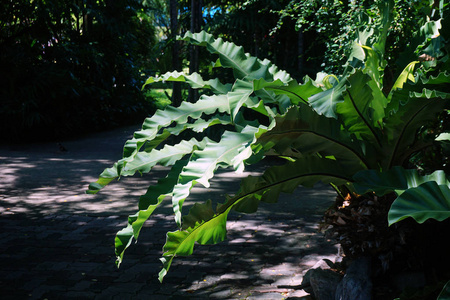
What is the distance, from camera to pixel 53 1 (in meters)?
10.9

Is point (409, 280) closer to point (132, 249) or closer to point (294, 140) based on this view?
point (294, 140)

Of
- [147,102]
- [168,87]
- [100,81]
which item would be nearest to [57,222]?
[100,81]

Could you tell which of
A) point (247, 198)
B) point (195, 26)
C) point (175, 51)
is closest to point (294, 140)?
point (247, 198)

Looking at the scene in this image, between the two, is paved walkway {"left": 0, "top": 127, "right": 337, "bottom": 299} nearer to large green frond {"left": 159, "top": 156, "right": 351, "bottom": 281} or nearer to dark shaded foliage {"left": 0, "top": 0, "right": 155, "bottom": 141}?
large green frond {"left": 159, "top": 156, "right": 351, "bottom": 281}

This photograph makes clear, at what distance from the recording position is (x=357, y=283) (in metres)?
3.04

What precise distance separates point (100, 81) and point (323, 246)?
36.2 ft

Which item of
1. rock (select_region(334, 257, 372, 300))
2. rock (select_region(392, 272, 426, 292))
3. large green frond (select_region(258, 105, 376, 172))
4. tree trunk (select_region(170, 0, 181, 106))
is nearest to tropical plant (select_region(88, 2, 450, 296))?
large green frond (select_region(258, 105, 376, 172))

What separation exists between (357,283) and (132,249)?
92.0 inches

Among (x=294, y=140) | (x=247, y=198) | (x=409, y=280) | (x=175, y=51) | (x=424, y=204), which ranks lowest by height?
(x=409, y=280)

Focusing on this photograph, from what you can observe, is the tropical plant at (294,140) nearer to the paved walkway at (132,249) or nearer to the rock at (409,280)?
the rock at (409,280)

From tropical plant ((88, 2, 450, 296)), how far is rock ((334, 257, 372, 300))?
0.47 meters

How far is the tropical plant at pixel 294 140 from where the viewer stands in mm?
2584

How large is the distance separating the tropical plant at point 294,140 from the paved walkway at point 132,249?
3.08 ft

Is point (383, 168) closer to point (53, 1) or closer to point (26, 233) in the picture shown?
point (26, 233)
